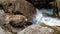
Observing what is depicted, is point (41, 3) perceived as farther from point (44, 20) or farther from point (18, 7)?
point (18, 7)

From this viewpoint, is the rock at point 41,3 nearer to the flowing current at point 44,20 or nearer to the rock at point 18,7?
the flowing current at point 44,20

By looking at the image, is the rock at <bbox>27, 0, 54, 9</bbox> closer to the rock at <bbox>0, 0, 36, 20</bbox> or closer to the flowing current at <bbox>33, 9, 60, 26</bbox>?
the flowing current at <bbox>33, 9, 60, 26</bbox>

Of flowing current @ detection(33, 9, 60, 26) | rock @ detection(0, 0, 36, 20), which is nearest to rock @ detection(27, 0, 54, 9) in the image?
flowing current @ detection(33, 9, 60, 26)

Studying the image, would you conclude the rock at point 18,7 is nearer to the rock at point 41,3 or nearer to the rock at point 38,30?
the rock at point 41,3

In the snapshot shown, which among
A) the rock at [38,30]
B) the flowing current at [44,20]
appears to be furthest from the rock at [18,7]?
the rock at [38,30]

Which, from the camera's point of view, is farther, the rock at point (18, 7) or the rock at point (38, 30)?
the rock at point (18, 7)

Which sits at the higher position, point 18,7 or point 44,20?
point 18,7

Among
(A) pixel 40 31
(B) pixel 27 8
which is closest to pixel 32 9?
(B) pixel 27 8

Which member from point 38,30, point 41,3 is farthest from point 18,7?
point 38,30

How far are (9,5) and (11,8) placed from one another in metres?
0.38

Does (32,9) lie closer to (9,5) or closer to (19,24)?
(9,5)

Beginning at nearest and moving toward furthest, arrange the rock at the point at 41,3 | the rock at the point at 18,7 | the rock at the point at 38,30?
1. the rock at the point at 38,30
2. the rock at the point at 18,7
3. the rock at the point at 41,3

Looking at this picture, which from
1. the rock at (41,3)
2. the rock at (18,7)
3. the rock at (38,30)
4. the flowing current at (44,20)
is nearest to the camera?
the rock at (38,30)

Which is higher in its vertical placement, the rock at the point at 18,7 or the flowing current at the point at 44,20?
the rock at the point at 18,7
